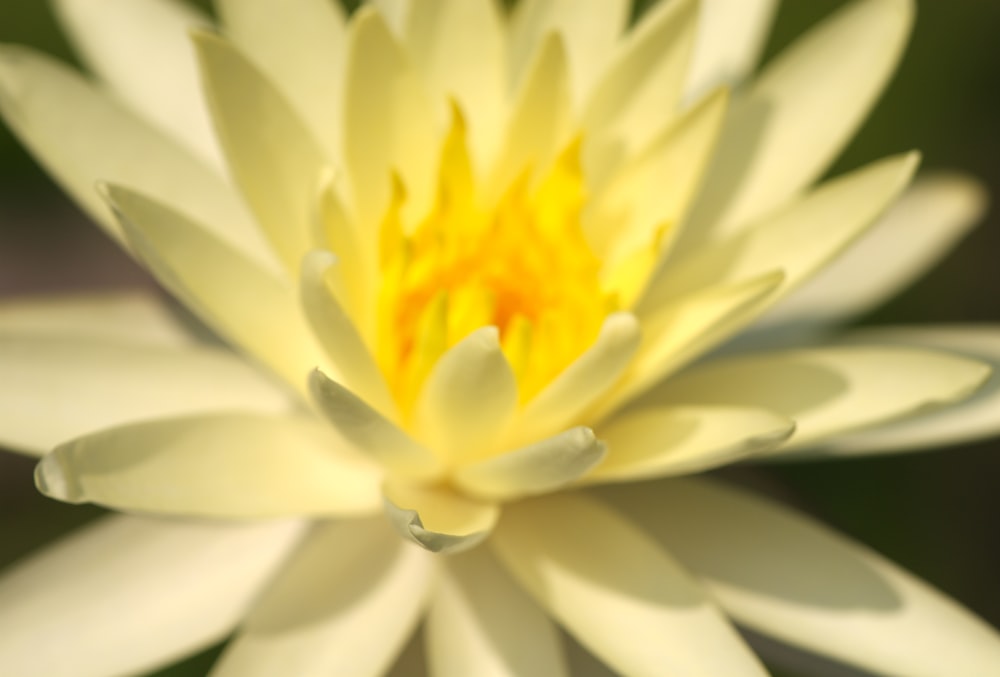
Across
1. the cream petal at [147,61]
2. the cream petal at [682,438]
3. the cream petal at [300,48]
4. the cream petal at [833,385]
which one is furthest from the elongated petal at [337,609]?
the cream petal at [147,61]

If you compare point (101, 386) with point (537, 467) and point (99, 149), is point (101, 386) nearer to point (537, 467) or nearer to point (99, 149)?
point (99, 149)

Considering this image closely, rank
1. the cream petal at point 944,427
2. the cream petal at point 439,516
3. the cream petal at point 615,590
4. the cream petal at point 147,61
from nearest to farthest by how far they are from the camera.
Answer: the cream petal at point 439,516, the cream petal at point 615,590, the cream petal at point 944,427, the cream petal at point 147,61

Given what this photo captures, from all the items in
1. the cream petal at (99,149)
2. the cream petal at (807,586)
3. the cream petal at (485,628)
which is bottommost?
the cream petal at (807,586)

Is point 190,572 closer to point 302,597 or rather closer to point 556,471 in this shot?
point 302,597

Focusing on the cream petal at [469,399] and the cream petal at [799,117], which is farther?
the cream petal at [799,117]

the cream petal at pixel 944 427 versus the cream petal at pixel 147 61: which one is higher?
the cream petal at pixel 147 61

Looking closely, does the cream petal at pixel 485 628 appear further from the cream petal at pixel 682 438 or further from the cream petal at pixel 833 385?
the cream petal at pixel 833 385

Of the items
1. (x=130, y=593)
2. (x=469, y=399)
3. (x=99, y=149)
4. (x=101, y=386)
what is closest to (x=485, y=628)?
(x=469, y=399)

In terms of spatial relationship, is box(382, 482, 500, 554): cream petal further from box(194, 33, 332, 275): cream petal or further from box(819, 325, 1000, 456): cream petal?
box(819, 325, 1000, 456): cream petal
